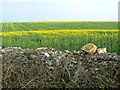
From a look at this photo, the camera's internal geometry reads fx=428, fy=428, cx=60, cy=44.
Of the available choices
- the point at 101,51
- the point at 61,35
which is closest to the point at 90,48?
the point at 101,51

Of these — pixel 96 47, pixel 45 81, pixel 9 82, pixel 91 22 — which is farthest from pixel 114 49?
pixel 9 82

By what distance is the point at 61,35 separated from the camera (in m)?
4.23

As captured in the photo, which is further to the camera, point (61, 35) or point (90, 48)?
point (61, 35)

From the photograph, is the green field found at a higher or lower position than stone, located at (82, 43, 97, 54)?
higher

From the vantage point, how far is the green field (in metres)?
4.15

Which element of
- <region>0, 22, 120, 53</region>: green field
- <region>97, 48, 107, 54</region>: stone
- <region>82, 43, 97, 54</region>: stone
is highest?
<region>0, 22, 120, 53</region>: green field

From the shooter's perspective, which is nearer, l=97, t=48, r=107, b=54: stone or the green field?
l=97, t=48, r=107, b=54: stone

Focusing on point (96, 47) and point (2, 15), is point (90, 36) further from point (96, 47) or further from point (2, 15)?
point (2, 15)

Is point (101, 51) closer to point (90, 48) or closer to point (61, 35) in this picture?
point (90, 48)

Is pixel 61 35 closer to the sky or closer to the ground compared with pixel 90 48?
closer to the sky

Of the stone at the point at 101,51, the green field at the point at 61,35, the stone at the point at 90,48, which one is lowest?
the stone at the point at 101,51

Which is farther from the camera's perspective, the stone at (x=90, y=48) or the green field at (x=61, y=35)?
the green field at (x=61, y=35)

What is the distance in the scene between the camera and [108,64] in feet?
12.5

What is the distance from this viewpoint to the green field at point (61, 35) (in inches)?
163
